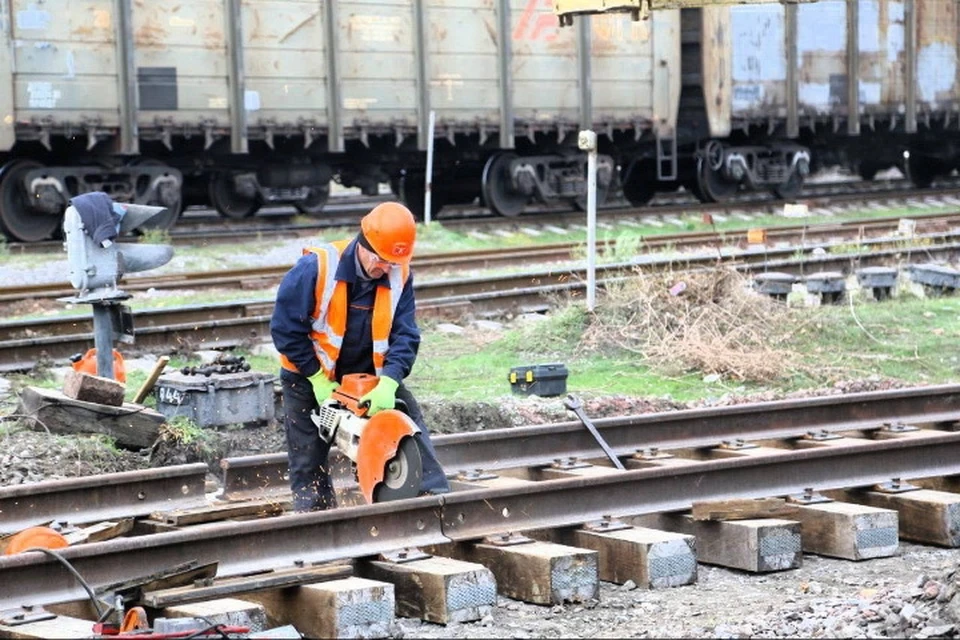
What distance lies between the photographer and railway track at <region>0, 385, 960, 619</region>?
6121 millimetres

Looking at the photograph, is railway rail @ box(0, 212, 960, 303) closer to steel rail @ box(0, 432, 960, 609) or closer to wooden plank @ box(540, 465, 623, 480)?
wooden plank @ box(540, 465, 623, 480)

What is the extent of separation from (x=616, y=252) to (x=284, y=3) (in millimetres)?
7757

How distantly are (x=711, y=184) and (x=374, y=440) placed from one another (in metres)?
21.5

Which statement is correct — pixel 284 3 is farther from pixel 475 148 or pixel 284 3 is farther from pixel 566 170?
pixel 566 170

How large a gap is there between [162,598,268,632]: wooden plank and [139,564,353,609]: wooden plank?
0.15ft

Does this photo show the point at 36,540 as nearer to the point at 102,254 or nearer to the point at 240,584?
the point at 240,584

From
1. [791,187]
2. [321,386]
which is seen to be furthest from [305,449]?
[791,187]

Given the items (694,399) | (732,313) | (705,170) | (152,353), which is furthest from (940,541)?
(705,170)

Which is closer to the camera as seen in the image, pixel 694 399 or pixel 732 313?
pixel 694 399

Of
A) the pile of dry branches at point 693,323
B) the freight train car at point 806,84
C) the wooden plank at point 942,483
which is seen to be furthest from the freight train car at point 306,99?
the wooden plank at point 942,483

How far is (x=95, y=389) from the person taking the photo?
29.3ft

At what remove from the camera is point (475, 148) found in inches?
977

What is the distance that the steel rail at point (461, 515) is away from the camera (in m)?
5.89

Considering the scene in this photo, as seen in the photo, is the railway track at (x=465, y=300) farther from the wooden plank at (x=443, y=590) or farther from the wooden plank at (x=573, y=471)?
the wooden plank at (x=443, y=590)
